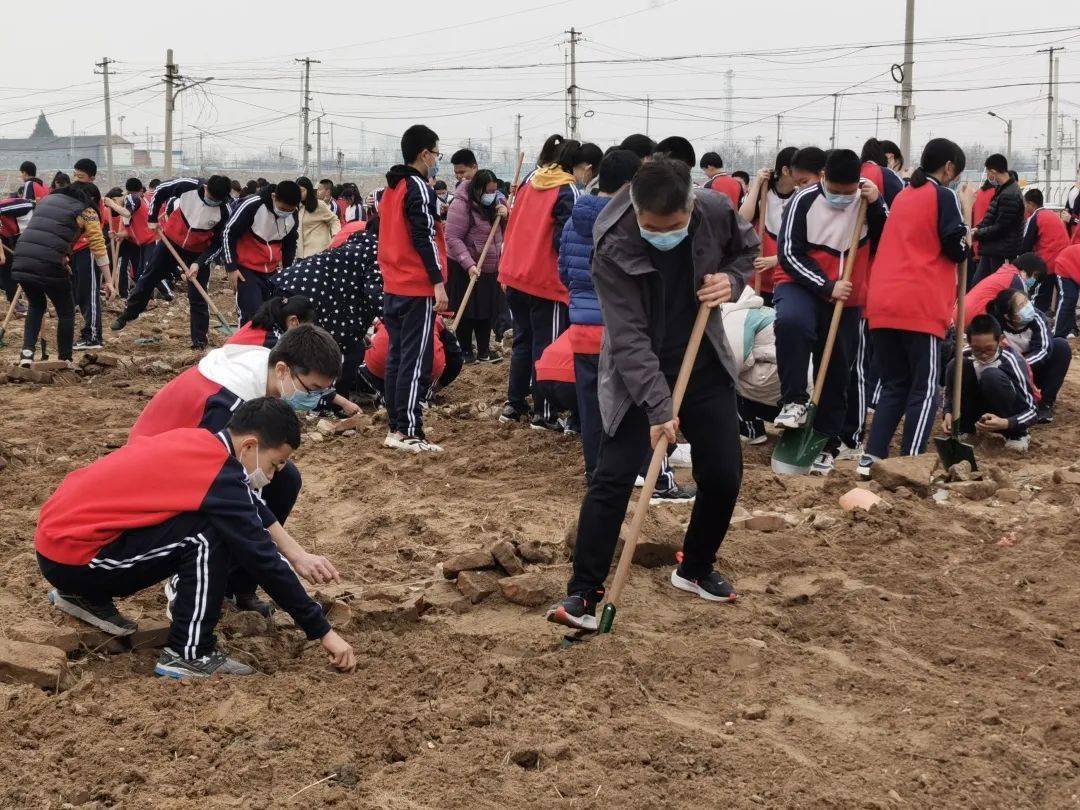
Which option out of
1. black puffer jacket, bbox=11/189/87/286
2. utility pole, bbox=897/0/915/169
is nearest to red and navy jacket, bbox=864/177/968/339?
black puffer jacket, bbox=11/189/87/286

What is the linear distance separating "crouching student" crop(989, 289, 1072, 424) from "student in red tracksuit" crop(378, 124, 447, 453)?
3.72 m

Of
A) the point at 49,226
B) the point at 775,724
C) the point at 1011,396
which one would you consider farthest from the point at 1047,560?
the point at 49,226

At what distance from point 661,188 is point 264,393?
1.57 metres

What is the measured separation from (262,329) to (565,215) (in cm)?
198

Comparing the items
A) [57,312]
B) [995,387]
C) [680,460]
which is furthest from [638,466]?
[57,312]

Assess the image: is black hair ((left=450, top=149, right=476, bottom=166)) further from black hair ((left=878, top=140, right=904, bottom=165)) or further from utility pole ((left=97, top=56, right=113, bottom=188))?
utility pole ((left=97, top=56, right=113, bottom=188))

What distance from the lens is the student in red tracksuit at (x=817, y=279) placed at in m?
6.54

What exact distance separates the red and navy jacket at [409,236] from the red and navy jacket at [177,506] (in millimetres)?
3471

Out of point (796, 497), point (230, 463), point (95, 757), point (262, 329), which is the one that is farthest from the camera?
point (796, 497)

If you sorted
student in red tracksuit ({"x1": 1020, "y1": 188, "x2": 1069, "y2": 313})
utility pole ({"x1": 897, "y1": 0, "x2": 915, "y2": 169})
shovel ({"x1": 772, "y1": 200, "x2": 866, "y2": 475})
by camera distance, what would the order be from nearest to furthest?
1. shovel ({"x1": 772, "y1": 200, "x2": 866, "y2": 475})
2. student in red tracksuit ({"x1": 1020, "y1": 188, "x2": 1069, "y2": 313})
3. utility pole ({"x1": 897, "y1": 0, "x2": 915, "y2": 169})

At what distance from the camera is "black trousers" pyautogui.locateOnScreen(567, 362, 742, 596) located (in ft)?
13.7

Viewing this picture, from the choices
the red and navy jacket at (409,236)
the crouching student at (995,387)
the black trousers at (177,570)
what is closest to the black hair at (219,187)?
the red and navy jacket at (409,236)

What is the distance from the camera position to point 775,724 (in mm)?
3561

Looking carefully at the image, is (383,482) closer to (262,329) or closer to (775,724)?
(262,329)
